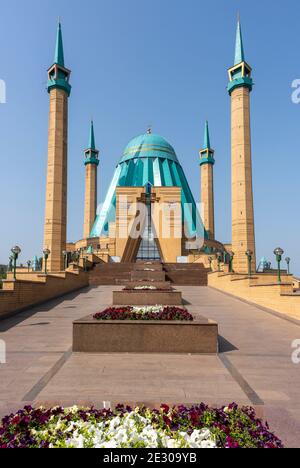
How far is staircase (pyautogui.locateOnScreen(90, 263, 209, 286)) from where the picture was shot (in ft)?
82.7

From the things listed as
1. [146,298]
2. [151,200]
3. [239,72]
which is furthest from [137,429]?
[151,200]

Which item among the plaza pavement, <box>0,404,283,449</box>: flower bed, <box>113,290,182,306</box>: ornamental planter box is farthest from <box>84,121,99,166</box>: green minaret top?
<box>0,404,283,449</box>: flower bed

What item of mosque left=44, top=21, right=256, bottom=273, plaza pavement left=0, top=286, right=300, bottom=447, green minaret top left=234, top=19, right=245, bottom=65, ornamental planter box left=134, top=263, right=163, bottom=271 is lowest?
plaza pavement left=0, top=286, right=300, bottom=447

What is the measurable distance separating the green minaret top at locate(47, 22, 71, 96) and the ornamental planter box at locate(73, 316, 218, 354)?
30854mm

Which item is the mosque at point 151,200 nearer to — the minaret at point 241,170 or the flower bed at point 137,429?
the minaret at point 241,170

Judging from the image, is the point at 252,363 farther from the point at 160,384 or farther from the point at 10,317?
the point at 10,317

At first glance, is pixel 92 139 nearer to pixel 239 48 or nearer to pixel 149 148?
pixel 149 148

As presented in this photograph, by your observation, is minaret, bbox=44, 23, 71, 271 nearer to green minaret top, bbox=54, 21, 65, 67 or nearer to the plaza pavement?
green minaret top, bbox=54, 21, 65, 67

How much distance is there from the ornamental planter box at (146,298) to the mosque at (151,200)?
629cm

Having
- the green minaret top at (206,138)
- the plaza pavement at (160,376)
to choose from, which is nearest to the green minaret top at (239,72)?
the green minaret top at (206,138)

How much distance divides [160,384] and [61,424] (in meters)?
2.65

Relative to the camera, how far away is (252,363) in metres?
6.13

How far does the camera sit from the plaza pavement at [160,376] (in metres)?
4.20

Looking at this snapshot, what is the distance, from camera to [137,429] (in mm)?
2453
